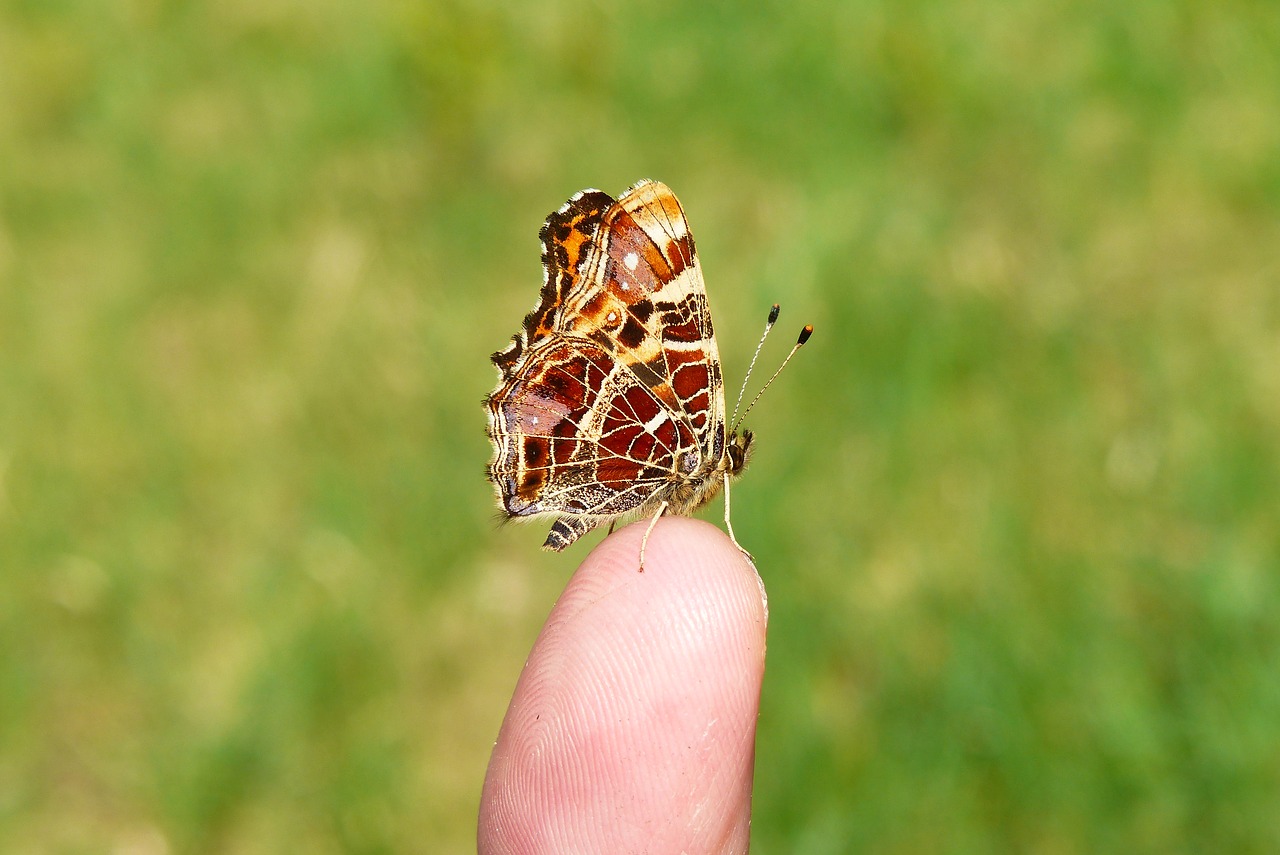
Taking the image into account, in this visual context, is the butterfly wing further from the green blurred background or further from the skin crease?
the green blurred background

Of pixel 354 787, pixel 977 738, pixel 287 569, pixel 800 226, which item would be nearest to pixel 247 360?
pixel 287 569

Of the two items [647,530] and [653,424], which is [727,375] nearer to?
[653,424]

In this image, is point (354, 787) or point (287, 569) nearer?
point (354, 787)

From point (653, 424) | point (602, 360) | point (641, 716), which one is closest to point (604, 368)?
point (602, 360)

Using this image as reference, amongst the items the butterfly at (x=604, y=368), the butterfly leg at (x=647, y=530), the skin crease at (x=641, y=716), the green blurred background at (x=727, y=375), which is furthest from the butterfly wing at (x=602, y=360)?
the green blurred background at (x=727, y=375)

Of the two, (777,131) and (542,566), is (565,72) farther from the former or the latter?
(542,566)
